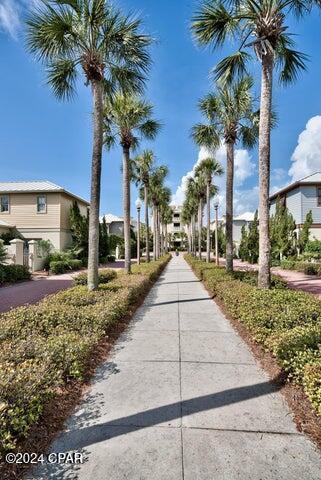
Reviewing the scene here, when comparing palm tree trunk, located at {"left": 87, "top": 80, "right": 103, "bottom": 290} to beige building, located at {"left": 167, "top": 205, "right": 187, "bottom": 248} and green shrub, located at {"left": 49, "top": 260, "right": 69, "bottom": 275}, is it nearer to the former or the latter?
green shrub, located at {"left": 49, "top": 260, "right": 69, "bottom": 275}

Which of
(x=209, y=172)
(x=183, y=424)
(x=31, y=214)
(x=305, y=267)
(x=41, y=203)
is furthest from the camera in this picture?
(x=41, y=203)

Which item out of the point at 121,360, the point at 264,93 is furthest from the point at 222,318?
the point at 264,93

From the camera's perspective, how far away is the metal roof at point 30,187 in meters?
24.6

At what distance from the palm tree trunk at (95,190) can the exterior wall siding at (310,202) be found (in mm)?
22970

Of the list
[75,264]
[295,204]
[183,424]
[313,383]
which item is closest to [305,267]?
[295,204]

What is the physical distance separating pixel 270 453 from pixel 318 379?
3.04 feet

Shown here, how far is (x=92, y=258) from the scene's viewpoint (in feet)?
29.3

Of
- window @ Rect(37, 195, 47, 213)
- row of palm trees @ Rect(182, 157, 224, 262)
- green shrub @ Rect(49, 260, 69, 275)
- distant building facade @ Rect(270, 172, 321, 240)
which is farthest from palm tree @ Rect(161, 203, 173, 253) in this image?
green shrub @ Rect(49, 260, 69, 275)

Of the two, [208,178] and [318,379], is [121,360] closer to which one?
[318,379]

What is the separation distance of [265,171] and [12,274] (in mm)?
13506

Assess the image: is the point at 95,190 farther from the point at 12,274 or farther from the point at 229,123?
the point at 12,274

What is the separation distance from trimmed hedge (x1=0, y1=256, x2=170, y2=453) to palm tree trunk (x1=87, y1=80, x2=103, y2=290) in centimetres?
115

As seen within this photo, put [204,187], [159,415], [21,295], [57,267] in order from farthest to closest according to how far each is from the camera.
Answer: [204,187] < [57,267] < [21,295] < [159,415]

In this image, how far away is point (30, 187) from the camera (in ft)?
83.3
